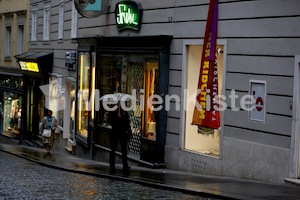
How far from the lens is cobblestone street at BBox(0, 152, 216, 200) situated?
1340cm

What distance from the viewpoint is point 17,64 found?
1535 inches

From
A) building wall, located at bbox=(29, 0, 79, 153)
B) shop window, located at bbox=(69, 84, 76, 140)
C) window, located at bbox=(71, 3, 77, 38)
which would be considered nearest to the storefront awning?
building wall, located at bbox=(29, 0, 79, 153)

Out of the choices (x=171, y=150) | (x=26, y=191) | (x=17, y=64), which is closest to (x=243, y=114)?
(x=171, y=150)

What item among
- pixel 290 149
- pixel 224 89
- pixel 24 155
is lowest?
pixel 24 155

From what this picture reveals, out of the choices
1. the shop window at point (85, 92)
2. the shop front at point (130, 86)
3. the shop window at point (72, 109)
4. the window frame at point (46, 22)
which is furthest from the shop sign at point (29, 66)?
the shop front at point (130, 86)

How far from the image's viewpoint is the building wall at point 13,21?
3759cm

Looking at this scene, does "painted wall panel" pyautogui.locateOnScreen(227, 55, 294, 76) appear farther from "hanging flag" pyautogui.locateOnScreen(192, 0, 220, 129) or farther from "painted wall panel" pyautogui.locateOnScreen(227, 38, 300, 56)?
"hanging flag" pyautogui.locateOnScreen(192, 0, 220, 129)

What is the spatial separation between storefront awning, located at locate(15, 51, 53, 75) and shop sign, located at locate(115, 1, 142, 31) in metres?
10.5

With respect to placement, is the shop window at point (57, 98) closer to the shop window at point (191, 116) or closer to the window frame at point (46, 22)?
the window frame at point (46, 22)

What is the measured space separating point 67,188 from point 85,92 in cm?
1190

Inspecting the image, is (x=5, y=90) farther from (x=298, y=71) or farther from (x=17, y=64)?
(x=298, y=71)

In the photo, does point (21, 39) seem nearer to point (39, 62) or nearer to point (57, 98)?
point (39, 62)

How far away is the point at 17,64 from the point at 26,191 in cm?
2556

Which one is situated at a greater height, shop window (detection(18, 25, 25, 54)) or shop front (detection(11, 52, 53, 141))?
shop window (detection(18, 25, 25, 54))
